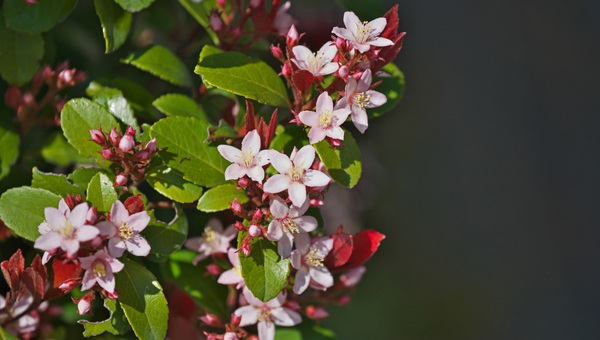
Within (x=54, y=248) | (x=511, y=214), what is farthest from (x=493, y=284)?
(x=54, y=248)

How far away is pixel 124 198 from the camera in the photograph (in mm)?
859

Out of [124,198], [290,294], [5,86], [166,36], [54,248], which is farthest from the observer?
[166,36]

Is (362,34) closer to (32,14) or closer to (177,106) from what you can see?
(177,106)

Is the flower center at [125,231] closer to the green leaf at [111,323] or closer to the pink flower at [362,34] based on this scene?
the green leaf at [111,323]

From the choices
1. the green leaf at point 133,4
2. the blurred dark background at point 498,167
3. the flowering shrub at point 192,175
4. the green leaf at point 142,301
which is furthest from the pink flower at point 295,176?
the blurred dark background at point 498,167

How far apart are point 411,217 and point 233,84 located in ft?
4.88

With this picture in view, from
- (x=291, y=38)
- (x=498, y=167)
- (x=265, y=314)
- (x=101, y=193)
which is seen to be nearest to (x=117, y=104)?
(x=101, y=193)

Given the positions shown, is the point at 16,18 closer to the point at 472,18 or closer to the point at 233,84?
the point at 233,84

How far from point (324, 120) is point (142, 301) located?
1.10 feet

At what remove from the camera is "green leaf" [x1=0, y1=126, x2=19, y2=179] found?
1.00 m

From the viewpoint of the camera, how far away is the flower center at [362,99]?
0.84 metres

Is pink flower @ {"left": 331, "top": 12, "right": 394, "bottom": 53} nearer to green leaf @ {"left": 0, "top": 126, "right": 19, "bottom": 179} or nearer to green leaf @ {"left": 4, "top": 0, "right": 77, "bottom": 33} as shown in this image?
green leaf @ {"left": 4, "top": 0, "right": 77, "bottom": 33}

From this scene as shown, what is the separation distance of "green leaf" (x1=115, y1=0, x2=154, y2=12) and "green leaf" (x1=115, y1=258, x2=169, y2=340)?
14.3 inches

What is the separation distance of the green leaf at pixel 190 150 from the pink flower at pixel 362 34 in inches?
9.4
